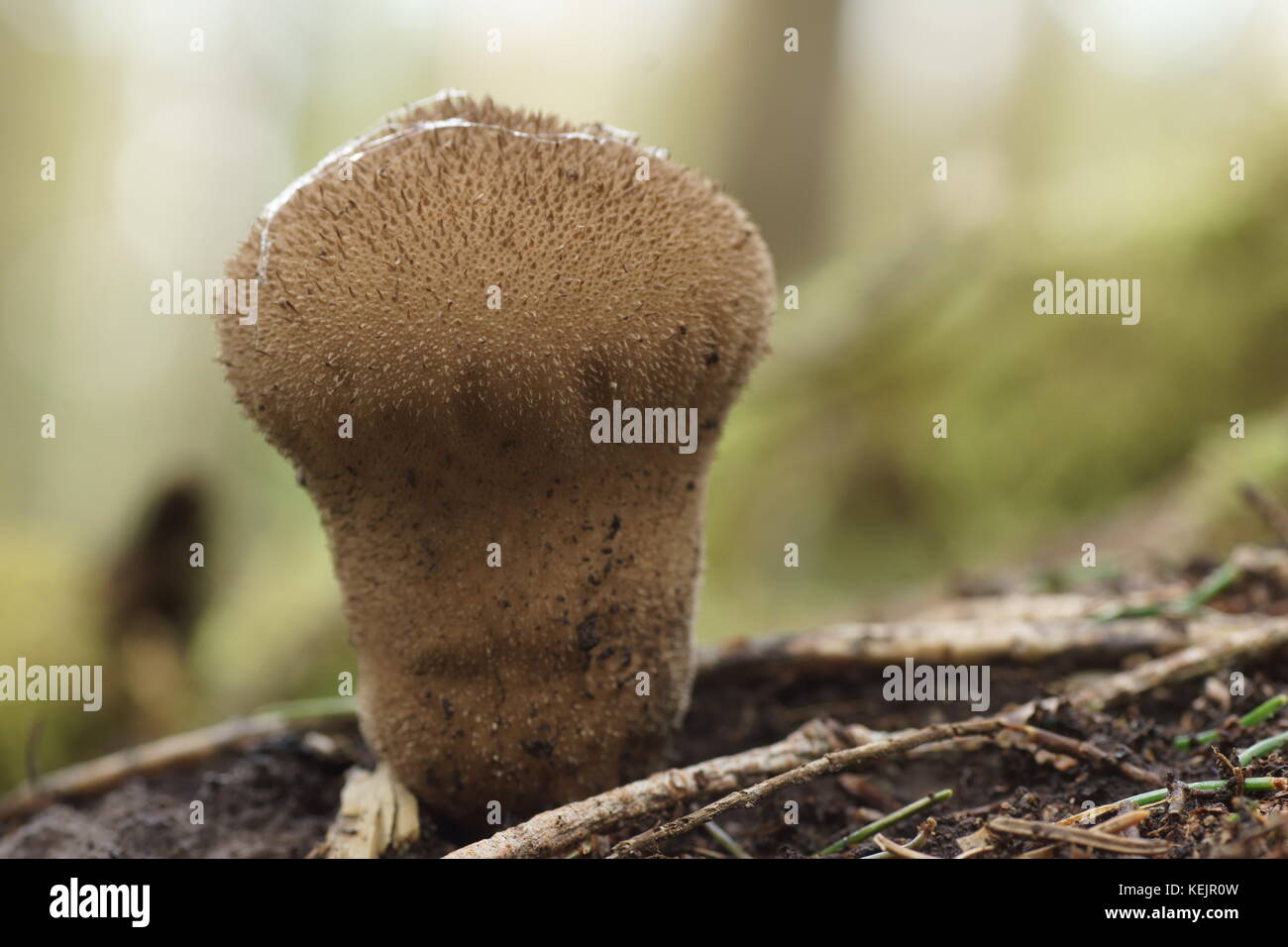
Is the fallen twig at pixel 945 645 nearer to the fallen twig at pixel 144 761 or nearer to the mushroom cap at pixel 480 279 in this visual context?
the mushroom cap at pixel 480 279

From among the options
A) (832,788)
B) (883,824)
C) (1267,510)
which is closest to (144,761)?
(832,788)

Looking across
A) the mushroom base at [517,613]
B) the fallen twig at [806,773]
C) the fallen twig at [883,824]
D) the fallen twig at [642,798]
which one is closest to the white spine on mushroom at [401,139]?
the mushroom base at [517,613]

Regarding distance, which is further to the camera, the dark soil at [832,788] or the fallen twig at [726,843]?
the fallen twig at [726,843]

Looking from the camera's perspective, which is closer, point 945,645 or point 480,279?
point 480,279

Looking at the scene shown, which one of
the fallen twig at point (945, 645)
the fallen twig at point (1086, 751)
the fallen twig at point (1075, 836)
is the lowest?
the fallen twig at point (1075, 836)

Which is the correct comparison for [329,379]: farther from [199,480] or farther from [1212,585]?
[199,480]

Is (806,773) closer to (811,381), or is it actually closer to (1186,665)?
(1186,665)
